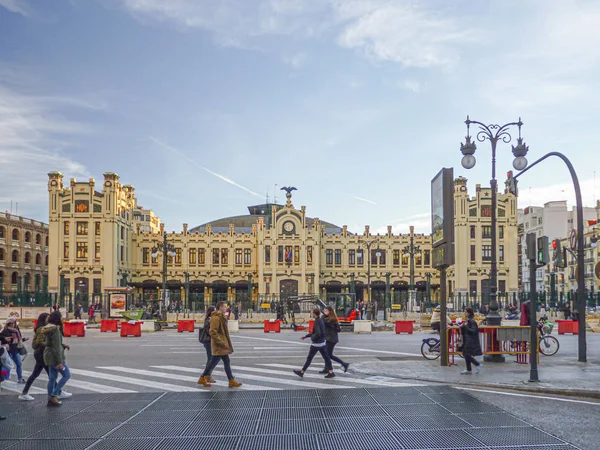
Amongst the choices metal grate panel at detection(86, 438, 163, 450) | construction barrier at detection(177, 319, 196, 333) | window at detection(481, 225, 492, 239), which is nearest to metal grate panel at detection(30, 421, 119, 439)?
metal grate panel at detection(86, 438, 163, 450)

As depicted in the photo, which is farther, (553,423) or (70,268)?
(70,268)

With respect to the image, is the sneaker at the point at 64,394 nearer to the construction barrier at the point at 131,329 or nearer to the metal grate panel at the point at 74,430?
the metal grate panel at the point at 74,430

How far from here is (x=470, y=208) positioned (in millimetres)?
76750

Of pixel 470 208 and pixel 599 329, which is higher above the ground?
pixel 470 208

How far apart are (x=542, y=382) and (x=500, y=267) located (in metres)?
65.1

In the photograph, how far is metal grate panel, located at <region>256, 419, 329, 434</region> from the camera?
9.55 metres

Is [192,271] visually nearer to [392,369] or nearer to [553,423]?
[392,369]

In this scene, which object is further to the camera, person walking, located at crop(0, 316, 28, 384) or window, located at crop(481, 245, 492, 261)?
window, located at crop(481, 245, 492, 261)

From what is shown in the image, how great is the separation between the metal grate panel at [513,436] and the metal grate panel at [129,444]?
14.9 feet

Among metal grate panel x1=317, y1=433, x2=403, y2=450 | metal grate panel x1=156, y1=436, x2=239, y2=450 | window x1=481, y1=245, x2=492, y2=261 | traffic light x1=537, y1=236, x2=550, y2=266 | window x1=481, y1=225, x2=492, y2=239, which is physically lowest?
metal grate panel x1=156, y1=436, x2=239, y2=450

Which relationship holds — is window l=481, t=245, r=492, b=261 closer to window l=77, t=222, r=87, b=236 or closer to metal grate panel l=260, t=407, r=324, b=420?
window l=77, t=222, r=87, b=236

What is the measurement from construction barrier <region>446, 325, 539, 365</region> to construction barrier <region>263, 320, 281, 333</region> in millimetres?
17586

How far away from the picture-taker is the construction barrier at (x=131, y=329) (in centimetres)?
3039

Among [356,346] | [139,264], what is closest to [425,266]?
[139,264]
